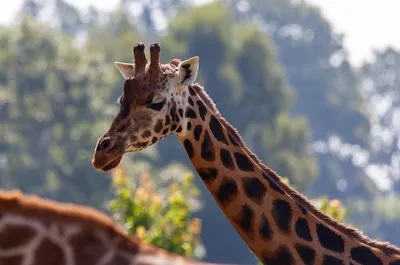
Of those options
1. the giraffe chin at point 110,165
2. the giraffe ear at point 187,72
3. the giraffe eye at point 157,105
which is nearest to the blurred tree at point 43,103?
Result: the giraffe ear at point 187,72

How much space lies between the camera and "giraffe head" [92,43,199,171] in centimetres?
992

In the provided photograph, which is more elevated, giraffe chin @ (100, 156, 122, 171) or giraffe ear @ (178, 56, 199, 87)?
giraffe ear @ (178, 56, 199, 87)

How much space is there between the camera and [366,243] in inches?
409

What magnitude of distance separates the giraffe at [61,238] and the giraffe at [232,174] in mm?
1544

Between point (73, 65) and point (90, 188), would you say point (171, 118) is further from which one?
point (73, 65)

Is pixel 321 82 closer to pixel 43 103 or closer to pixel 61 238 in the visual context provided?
pixel 43 103

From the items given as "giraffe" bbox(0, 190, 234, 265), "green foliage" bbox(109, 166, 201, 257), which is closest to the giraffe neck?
"giraffe" bbox(0, 190, 234, 265)

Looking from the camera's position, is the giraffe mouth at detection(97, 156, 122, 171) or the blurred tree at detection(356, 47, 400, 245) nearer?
the giraffe mouth at detection(97, 156, 122, 171)

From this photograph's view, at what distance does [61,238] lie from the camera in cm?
827

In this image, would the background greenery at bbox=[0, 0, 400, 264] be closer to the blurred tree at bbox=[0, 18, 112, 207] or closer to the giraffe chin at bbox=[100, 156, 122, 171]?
the blurred tree at bbox=[0, 18, 112, 207]

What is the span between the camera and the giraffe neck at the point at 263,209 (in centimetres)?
1017

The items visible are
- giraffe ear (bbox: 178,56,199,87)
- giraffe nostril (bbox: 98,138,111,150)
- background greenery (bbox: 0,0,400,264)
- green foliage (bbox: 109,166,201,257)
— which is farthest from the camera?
background greenery (bbox: 0,0,400,264)

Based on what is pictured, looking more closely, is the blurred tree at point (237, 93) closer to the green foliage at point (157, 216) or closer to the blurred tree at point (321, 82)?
the blurred tree at point (321, 82)

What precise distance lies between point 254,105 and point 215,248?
1462 cm
